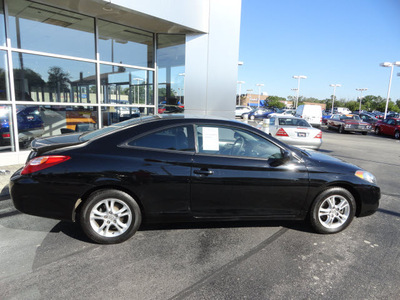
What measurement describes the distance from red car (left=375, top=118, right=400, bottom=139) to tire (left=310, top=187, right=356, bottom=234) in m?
19.4

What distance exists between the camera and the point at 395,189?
6.00m

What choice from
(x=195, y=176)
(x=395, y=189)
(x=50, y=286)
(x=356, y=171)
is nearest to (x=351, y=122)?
(x=395, y=189)

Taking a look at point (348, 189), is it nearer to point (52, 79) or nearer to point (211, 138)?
point (211, 138)

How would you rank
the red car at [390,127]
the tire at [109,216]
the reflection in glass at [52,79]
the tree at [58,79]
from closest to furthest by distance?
the tire at [109,216] → the reflection in glass at [52,79] → the tree at [58,79] → the red car at [390,127]

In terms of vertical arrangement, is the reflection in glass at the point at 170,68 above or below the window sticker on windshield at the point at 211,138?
above

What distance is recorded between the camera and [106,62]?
849cm

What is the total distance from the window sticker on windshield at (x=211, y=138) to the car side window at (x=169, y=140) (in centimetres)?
18

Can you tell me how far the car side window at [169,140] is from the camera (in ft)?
10.7

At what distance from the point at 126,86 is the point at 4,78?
11.4 ft

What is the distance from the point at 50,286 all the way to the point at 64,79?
6.83m

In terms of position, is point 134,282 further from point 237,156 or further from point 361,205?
point 361,205

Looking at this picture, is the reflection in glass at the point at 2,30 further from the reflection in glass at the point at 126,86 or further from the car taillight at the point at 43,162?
the car taillight at the point at 43,162

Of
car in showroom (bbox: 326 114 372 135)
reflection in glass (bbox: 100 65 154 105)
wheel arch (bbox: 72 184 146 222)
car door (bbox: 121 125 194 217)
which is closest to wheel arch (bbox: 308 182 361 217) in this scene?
car door (bbox: 121 125 194 217)

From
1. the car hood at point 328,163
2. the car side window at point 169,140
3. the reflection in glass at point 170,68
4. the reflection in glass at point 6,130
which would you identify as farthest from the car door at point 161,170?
the reflection in glass at point 170,68
